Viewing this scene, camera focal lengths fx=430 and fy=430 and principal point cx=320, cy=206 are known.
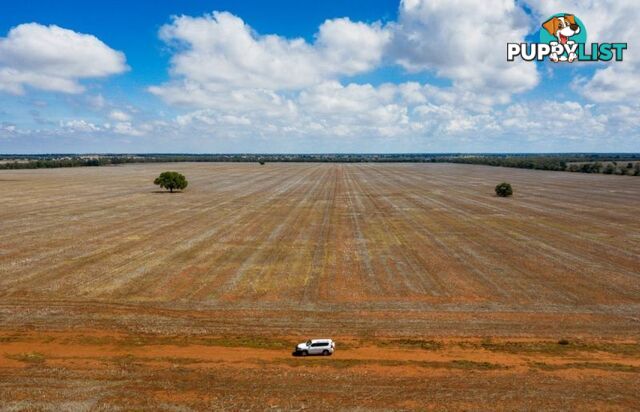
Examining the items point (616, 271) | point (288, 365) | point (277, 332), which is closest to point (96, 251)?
point (277, 332)

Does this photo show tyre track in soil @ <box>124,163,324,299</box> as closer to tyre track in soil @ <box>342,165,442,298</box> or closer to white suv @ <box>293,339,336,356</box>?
white suv @ <box>293,339,336,356</box>

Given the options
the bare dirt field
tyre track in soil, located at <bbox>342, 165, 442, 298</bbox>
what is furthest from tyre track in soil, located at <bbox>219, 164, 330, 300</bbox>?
tyre track in soil, located at <bbox>342, 165, 442, 298</bbox>

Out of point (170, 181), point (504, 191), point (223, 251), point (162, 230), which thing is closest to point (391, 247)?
point (223, 251)

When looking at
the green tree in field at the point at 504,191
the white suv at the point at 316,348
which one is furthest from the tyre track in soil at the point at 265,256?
the green tree in field at the point at 504,191

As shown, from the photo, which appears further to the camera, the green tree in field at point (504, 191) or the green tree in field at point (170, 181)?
the green tree in field at point (170, 181)

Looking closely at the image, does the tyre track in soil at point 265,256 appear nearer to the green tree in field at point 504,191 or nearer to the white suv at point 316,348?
the white suv at point 316,348

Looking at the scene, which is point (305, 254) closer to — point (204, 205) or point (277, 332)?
point (277, 332)

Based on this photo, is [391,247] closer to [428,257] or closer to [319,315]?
[428,257]
